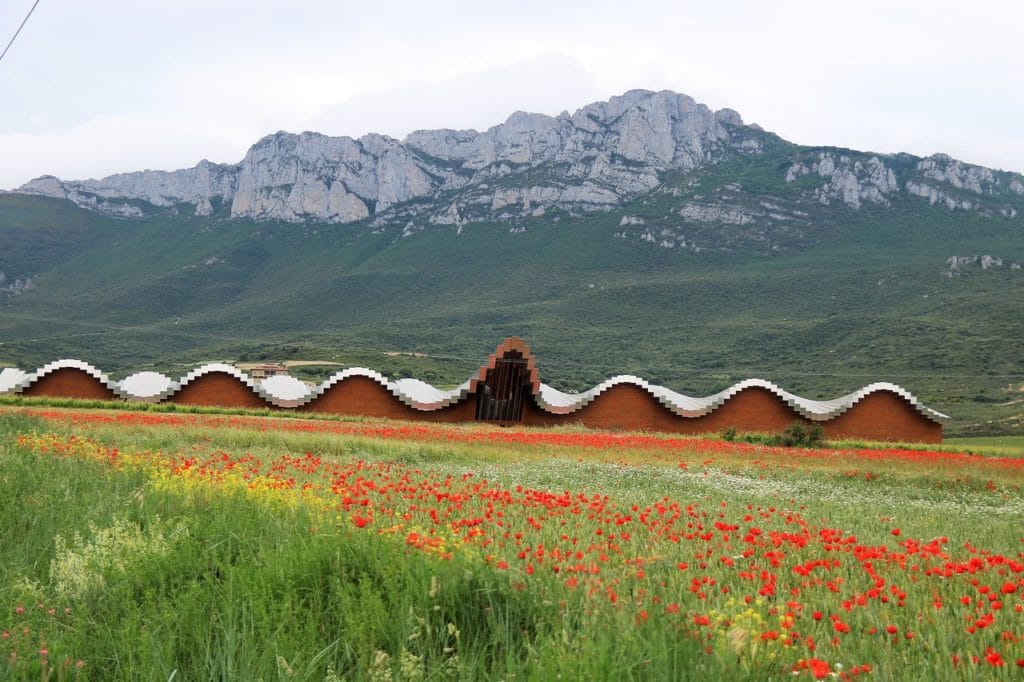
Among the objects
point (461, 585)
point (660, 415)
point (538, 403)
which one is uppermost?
point (461, 585)

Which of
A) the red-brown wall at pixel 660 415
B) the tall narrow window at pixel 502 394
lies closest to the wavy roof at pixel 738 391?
the red-brown wall at pixel 660 415

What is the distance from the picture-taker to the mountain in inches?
3440

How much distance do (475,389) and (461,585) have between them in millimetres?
35168

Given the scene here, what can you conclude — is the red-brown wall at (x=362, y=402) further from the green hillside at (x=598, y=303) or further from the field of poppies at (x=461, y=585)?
the field of poppies at (x=461, y=585)

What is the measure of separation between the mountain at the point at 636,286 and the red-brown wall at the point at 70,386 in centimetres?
4157

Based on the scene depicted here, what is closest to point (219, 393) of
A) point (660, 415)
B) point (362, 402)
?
point (362, 402)

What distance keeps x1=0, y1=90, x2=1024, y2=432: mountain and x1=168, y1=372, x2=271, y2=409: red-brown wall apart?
40.7 metres

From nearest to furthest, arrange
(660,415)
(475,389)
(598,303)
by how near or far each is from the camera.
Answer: (475,389), (660,415), (598,303)

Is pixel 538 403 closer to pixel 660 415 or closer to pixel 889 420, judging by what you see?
pixel 660 415

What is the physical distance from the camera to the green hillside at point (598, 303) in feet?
278

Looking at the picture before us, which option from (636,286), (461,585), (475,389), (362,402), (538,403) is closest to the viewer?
(461,585)

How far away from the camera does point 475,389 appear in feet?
132

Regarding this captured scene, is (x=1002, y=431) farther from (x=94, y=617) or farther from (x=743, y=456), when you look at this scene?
(x=94, y=617)

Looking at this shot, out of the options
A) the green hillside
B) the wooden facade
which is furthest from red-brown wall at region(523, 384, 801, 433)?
the green hillside
